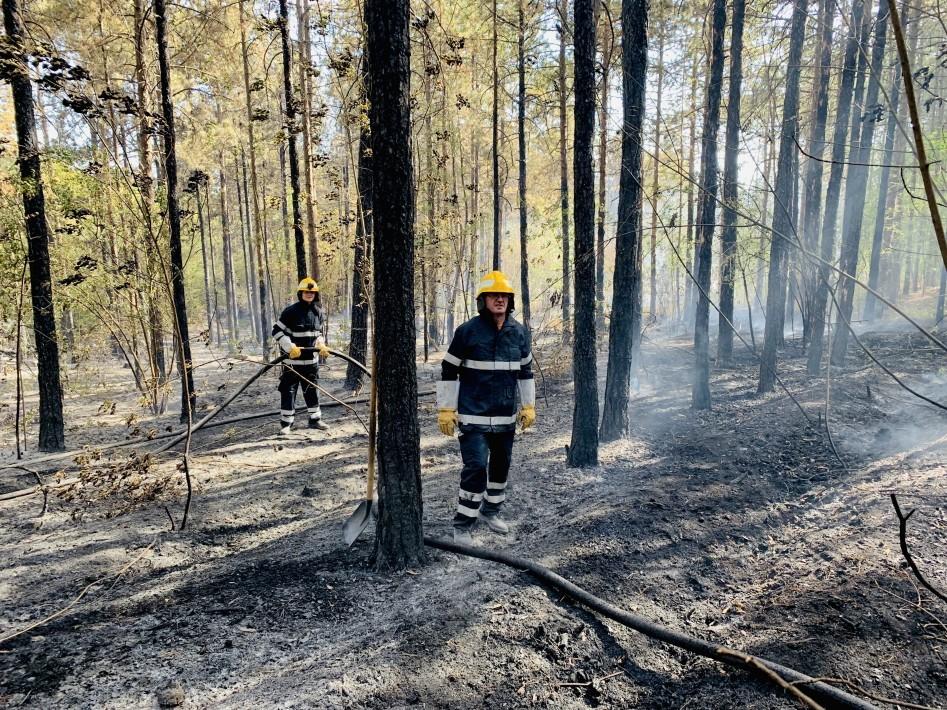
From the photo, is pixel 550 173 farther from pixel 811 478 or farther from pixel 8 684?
pixel 8 684

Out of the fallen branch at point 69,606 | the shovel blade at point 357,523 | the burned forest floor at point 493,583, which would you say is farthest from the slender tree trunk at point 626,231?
the fallen branch at point 69,606

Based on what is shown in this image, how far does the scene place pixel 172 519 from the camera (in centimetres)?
570

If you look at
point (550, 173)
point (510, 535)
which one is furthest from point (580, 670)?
point (550, 173)

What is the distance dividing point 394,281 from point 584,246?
3.35 metres

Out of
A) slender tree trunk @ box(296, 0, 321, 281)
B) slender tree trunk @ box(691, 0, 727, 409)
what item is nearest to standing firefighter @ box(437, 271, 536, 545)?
slender tree trunk @ box(691, 0, 727, 409)

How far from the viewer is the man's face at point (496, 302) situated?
16.9 feet

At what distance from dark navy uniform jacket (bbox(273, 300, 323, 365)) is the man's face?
4688 mm

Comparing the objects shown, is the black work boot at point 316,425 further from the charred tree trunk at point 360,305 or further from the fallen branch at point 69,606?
the fallen branch at point 69,606

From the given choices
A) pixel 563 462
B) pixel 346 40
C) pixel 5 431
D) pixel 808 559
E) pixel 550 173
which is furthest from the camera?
pixel 550 173

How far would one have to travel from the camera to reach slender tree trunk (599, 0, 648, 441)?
711 cm

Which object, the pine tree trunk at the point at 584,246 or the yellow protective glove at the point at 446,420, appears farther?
the pine tree trunk at the point at 584,246

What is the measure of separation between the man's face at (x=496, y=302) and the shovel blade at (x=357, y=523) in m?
2.15

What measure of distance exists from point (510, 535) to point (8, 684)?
3.86 metres

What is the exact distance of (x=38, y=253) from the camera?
8094mm
